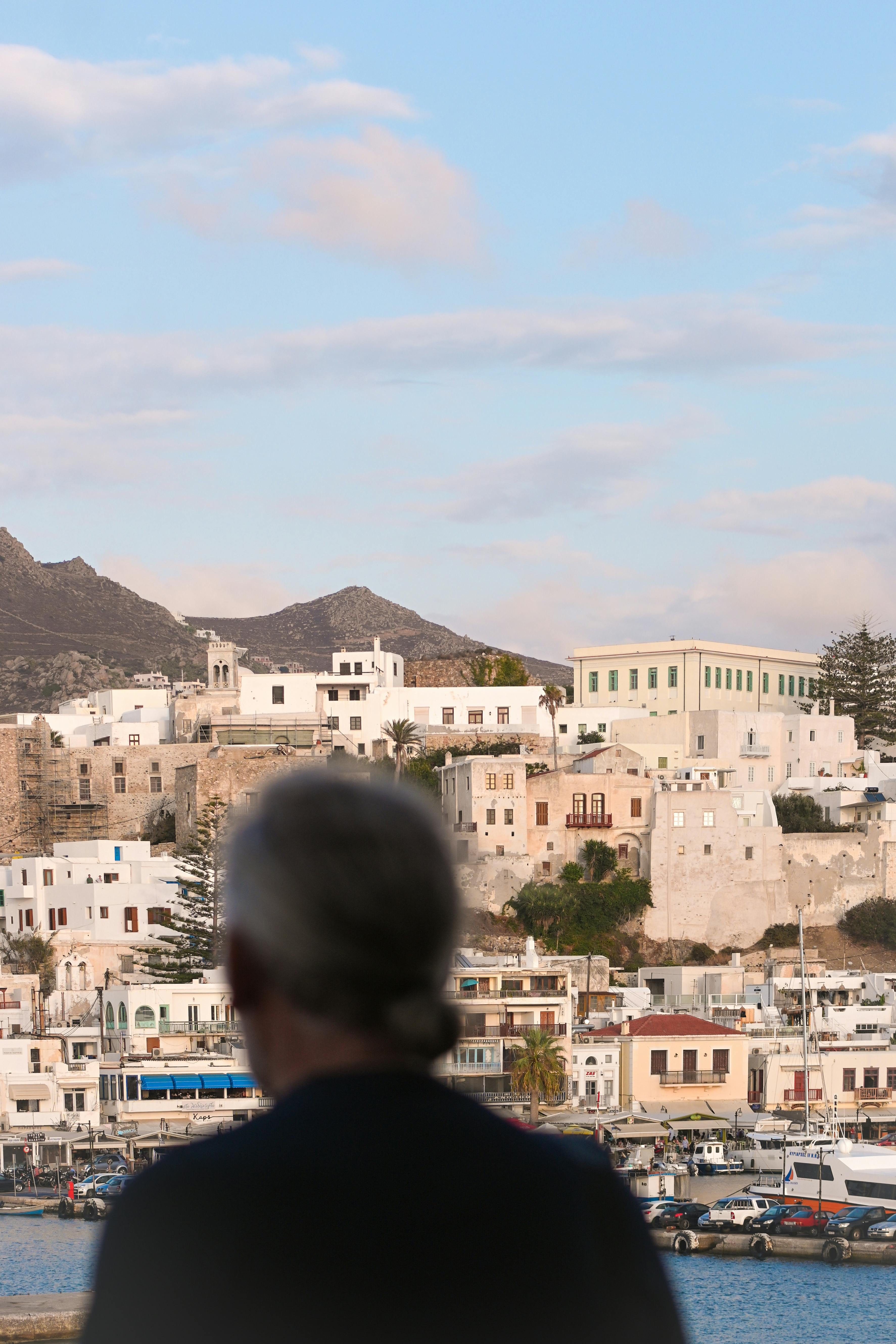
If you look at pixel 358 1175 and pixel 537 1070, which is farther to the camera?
pixel 537 1070

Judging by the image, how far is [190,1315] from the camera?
3.75 ft

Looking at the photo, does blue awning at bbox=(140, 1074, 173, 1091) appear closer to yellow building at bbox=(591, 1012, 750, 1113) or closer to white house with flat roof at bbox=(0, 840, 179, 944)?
white house with flat roof at bbox=(0, 840, 179, 944)

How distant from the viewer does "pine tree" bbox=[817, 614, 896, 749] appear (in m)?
53.9

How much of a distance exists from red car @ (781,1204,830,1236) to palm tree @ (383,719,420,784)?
60.0ft

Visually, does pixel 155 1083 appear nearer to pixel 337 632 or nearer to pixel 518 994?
pixel 518 994

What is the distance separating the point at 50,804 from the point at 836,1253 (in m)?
24.8

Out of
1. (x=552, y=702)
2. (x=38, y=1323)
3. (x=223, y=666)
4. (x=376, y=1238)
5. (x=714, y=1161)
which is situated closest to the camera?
(x=376, y=1238)

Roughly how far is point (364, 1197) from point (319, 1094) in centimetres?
8

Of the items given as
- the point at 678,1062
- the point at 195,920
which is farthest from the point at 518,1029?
the point at 195,920

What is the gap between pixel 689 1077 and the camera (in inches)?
1315

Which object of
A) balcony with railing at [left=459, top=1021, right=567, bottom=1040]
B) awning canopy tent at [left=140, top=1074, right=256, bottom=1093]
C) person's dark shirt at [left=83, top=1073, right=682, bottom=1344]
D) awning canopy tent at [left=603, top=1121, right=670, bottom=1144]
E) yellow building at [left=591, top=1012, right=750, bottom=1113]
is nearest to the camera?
person's dark shirt at [left=83, top=1073, right=682, bottom=1344]

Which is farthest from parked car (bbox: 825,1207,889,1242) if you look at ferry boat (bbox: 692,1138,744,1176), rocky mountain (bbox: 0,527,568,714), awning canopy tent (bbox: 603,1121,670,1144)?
rocky mountain (bbox: 0,527,568,714)

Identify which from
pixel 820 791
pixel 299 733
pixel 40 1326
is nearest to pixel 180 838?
pixel 299 733

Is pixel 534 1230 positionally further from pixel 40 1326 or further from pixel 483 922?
pixel 483 922
